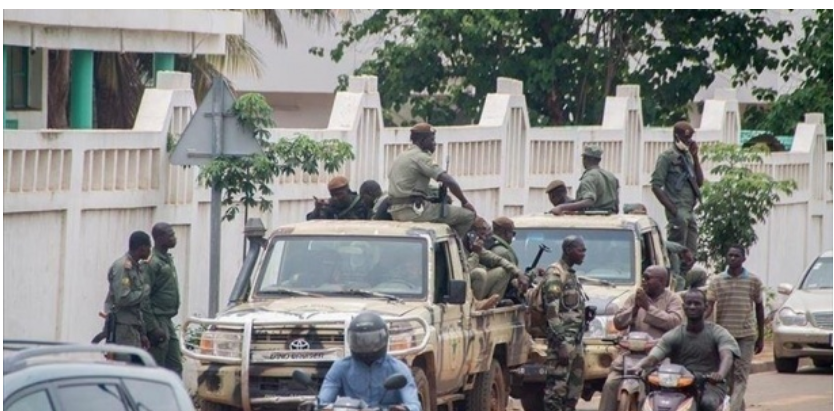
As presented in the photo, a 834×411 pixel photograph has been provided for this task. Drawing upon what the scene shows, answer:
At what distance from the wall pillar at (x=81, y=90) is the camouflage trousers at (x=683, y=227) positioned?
331 inches

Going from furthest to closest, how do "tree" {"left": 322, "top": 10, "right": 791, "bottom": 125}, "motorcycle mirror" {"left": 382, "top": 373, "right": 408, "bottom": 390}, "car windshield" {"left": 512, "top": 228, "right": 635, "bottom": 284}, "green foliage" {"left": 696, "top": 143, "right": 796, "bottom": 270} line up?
"tree" {"left": 322, "top": 10, "right": 791, "bottom": 125} < "green foliage" {"left": 696, "top": 143, "right": 796, "bottom": 270} < "car windshield" {"left": 512, "top": 228, "right": 635, "bottom": 284} < "motorcycle mirror" {"left": 382, "top": 373, "right": 408, "bottom": 390}

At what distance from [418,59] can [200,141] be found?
16.5 metres

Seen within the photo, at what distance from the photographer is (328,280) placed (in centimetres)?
1455

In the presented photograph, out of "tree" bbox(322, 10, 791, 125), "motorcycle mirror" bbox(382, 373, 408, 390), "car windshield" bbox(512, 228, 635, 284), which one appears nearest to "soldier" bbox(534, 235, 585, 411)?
"car windshield" bbox(512, 228, 635, 284)

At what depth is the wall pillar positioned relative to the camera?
2567 centimetres

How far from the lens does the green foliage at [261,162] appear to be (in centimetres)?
Result: 1562

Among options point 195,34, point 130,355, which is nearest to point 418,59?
point 195,34

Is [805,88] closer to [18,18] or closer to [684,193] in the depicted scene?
[684,193]

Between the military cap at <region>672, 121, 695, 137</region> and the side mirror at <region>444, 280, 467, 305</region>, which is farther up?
the military cap at <region>672, 121, 695, 137</region>

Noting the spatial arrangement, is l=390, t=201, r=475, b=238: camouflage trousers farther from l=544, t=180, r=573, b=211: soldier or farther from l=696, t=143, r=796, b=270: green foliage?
l=696, t=143, r=796, b=270: green foliage

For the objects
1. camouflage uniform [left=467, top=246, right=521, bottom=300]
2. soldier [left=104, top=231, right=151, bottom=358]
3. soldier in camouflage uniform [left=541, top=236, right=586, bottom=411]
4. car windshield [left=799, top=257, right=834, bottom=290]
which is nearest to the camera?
soldier [left=104, top=231, right=151, bottom=358]

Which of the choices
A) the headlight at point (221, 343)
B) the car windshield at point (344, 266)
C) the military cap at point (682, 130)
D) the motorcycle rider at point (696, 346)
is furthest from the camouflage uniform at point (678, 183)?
the headlight at point (221, 343)

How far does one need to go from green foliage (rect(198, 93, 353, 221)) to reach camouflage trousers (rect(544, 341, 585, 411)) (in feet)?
9.64

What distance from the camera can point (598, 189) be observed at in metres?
19.0
